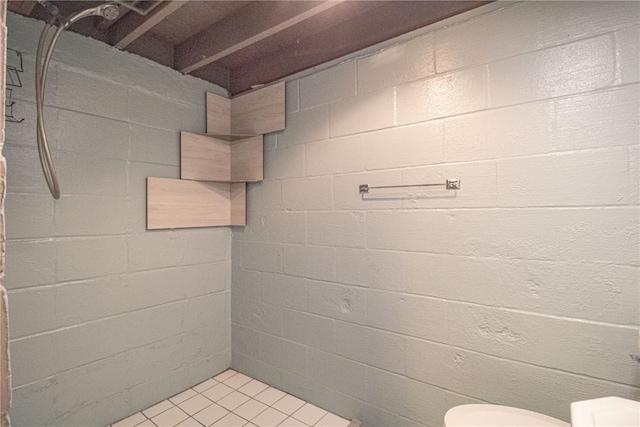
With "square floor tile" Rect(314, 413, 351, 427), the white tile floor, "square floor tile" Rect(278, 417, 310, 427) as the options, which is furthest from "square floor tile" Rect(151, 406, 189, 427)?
"square floor tile" Rect(314, 413, 351, 427)

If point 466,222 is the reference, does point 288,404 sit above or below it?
below

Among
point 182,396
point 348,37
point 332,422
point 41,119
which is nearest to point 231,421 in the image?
point 182,396

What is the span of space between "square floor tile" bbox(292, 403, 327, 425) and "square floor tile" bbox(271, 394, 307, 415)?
0.09ft

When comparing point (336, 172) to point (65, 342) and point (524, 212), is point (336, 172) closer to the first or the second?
point (524, 212)

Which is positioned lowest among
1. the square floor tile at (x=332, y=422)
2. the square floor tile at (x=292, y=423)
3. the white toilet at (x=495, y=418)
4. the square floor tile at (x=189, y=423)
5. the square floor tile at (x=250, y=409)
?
the square floor tile at (x=332, y=422)

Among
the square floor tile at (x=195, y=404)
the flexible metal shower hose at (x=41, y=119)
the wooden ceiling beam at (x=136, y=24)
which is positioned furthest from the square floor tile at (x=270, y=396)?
the wooden ceiling beam at (x=136, y=24)

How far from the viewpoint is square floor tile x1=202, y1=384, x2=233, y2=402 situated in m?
1.74

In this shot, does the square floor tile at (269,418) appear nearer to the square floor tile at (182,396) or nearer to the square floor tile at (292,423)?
the square floor tile at (292,423)

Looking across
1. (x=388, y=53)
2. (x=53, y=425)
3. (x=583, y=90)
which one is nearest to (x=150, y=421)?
(x=53, y=425)

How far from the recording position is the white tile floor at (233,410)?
5.02 feet

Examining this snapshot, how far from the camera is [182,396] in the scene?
1754 millimetres

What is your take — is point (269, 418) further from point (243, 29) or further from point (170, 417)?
point (243, 29)

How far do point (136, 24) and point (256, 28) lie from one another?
54cm

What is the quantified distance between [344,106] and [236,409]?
1691 millimetres
